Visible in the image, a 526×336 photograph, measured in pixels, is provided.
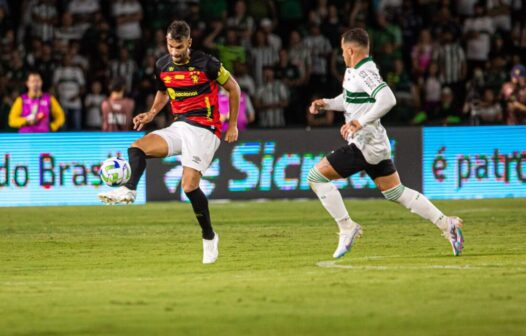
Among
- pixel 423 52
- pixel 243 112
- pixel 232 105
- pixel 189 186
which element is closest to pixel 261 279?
pixel 189 186

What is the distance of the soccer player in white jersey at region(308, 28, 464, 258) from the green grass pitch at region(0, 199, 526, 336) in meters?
0.38

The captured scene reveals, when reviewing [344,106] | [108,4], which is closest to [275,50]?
[108,4]

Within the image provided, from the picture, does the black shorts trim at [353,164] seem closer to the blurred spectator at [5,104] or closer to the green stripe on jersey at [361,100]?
the green stripe on jersey at [361,100]

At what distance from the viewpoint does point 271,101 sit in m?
23.3

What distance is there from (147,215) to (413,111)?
717cm

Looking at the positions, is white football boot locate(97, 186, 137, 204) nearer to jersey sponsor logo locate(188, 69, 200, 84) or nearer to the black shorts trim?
jersey sponsor logo locate(188, 69, 200, 84)

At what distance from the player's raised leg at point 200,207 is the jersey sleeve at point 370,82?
173 centimetres

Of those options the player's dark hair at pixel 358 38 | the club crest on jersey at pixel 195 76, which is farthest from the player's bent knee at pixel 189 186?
the player's dark hair at pixel 358 38

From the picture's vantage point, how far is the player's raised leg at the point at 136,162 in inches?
437

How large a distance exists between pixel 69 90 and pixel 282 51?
4022mm

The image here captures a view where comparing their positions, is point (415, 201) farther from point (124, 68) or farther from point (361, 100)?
point (124, 68)

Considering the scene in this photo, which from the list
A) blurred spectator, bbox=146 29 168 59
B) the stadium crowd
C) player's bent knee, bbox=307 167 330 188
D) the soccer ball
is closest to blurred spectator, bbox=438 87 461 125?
the stadium crowd

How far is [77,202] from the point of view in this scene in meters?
20.0

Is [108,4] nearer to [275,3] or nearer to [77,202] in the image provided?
[275,3]
